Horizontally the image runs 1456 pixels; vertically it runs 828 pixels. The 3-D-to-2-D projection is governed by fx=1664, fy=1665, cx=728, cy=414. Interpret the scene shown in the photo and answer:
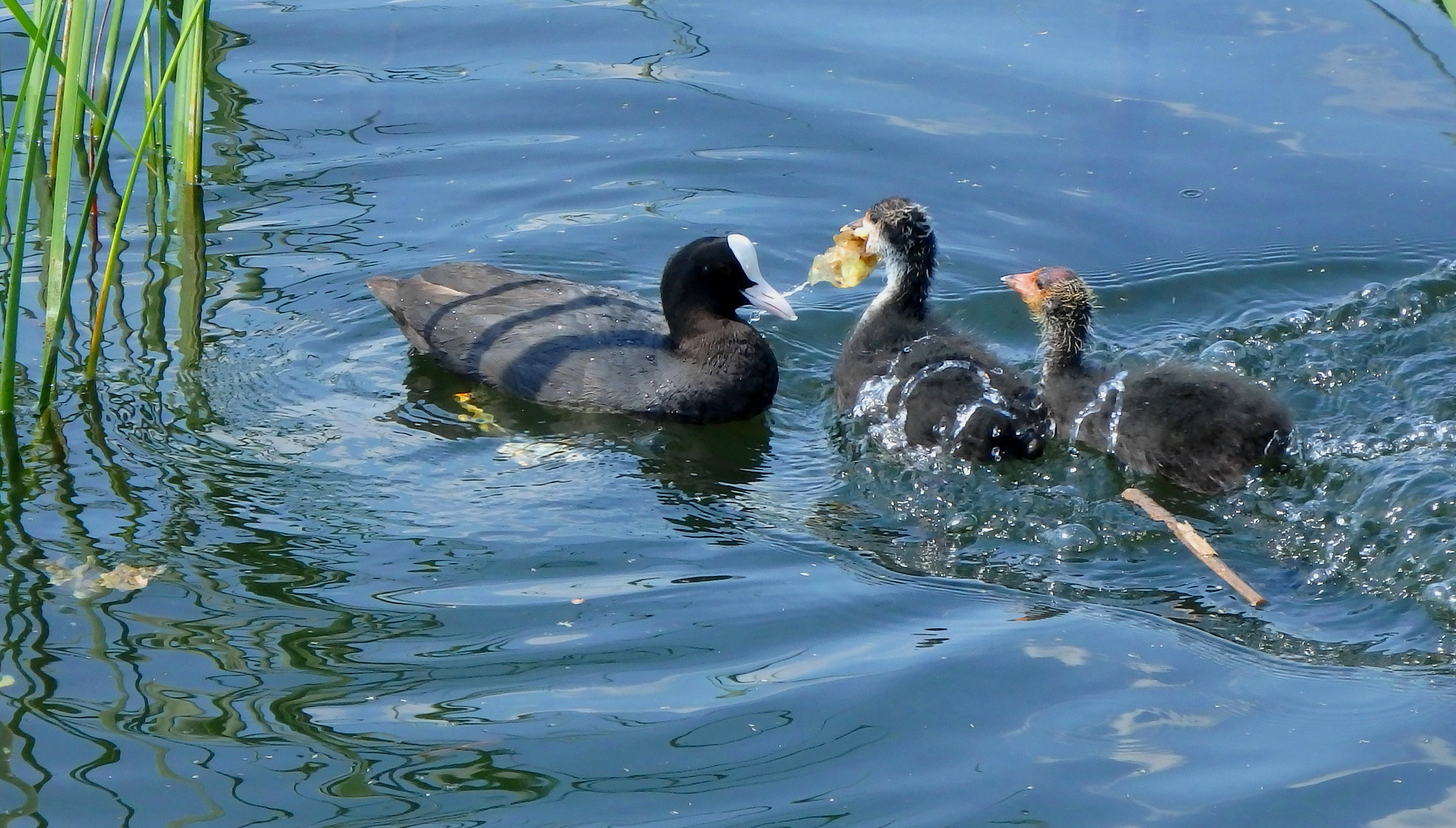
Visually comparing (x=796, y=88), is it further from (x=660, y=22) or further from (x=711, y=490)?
(x=711, y=490)

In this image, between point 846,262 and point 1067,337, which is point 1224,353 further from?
point 846,262

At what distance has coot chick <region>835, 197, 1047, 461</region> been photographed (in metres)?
6.05

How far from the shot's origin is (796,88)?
925 cm

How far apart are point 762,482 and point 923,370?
2.45 feet

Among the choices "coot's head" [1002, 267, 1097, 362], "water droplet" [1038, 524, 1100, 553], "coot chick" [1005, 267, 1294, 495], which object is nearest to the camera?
"water droplet" [1038, 524, 1100, 553]

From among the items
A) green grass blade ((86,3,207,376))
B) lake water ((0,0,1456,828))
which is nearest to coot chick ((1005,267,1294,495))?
lake water ((0,0,1456,828))

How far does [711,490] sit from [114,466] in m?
2.12

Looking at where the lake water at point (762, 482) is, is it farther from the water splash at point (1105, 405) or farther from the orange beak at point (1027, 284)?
the orange beak at point (1027, 284)

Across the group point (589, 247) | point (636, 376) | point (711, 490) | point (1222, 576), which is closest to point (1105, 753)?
point (1222, 576)

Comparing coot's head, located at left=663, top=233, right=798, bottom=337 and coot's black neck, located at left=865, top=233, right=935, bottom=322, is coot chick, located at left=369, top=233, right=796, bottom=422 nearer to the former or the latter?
coot's head, located at left=663, top=233, right=798, bottom=337

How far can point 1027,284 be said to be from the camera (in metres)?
6.55

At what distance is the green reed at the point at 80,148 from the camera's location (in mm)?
5301

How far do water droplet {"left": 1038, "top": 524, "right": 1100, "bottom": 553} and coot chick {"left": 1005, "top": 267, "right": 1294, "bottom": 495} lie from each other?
0.51 metres

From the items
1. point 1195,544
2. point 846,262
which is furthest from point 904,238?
point 1195,544
